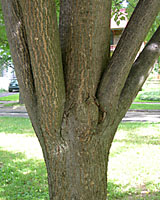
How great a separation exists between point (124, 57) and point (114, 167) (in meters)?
3.46

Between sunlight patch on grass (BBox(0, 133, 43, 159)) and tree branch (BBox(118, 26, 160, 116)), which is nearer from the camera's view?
tree branch (BBox(118, 26, 160, 116))

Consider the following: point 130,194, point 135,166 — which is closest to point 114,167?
point 135,166

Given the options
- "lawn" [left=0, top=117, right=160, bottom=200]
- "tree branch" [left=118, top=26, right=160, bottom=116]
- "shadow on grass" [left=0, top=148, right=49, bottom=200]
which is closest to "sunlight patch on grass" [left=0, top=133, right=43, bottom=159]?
"lawn" [left=0, top=117, right=160, bottom=200]

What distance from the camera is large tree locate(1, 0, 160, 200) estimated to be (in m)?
2.31

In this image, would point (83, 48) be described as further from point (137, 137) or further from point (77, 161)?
point (137, 137)

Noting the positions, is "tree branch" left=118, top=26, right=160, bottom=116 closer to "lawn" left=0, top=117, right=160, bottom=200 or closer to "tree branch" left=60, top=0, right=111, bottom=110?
"tree branch" left=60, top=0, right=111, bottom=110

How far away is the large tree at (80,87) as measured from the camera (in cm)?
231

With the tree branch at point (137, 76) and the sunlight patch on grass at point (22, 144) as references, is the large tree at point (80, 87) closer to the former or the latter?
the tree branch at point (137, 76)

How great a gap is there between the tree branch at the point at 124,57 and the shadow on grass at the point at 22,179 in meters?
2.35

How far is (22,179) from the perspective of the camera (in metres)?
4.79

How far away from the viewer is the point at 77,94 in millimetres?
2363

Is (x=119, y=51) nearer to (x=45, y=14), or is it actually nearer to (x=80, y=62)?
(x=80, y=62)

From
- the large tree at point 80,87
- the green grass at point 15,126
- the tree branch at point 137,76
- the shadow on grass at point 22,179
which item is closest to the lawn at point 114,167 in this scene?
the shadow on grass at point 22,179

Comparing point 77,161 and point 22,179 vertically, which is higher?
point 77,161
